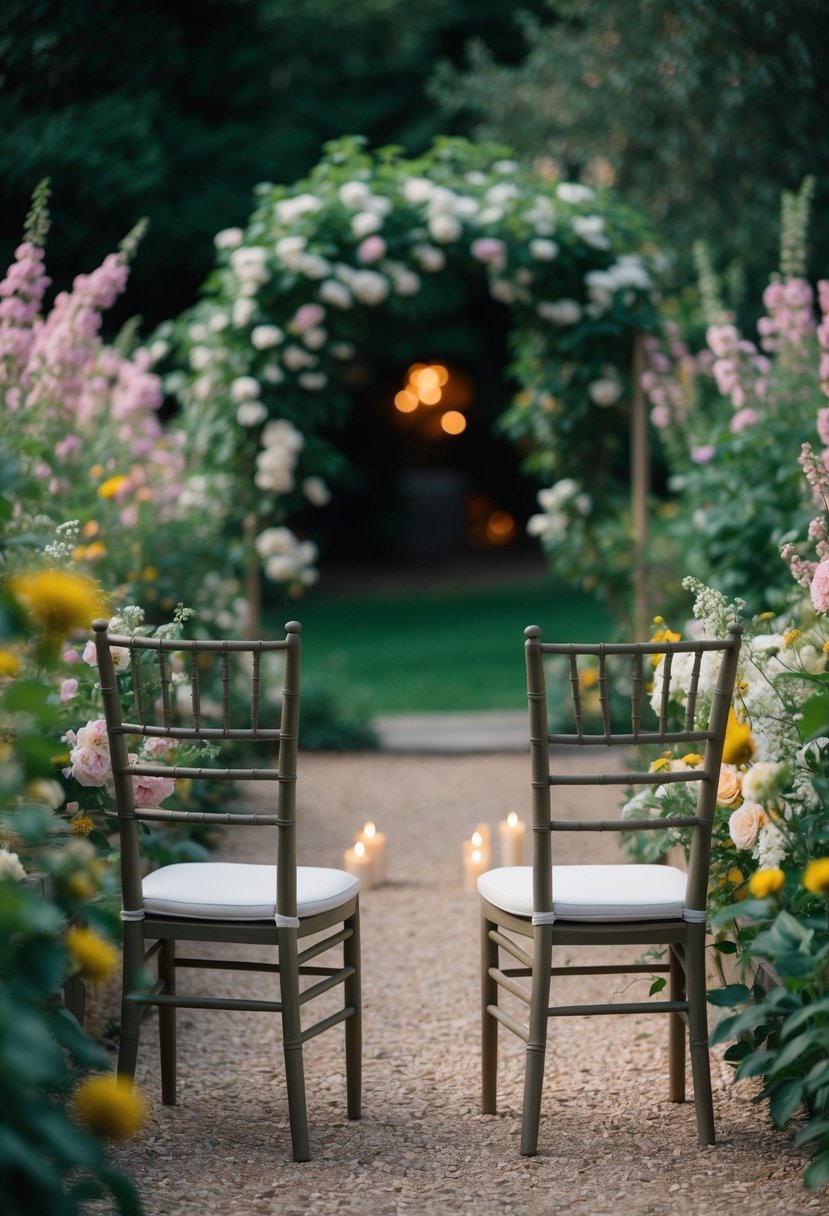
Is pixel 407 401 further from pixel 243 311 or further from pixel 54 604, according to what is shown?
pixel 54 604

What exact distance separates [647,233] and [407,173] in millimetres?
1186

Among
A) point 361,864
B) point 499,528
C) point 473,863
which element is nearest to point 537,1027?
point 473,863

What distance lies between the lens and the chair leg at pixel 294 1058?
246 centimetres

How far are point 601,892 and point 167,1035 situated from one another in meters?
0.96

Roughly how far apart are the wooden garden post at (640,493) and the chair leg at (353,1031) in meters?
3.72

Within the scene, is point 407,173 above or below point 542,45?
below

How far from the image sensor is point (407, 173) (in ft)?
19.8

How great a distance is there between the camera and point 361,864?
4.34 m

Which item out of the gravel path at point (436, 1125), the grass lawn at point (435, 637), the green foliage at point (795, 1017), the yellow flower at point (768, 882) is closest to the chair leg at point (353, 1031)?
the gravel path at point (436, 1125)

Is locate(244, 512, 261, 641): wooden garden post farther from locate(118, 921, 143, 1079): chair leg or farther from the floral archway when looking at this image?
locate(118, 921, 143, 1079): chair leg

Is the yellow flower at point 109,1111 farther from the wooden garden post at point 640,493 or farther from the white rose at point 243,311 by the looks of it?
the wooden garden post at point 640,493

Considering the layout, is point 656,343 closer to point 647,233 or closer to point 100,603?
point 647,233

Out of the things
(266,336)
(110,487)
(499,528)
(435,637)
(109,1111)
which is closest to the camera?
(109,1111)

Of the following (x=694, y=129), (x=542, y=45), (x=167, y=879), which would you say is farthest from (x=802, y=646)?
(x=542, y=45)
